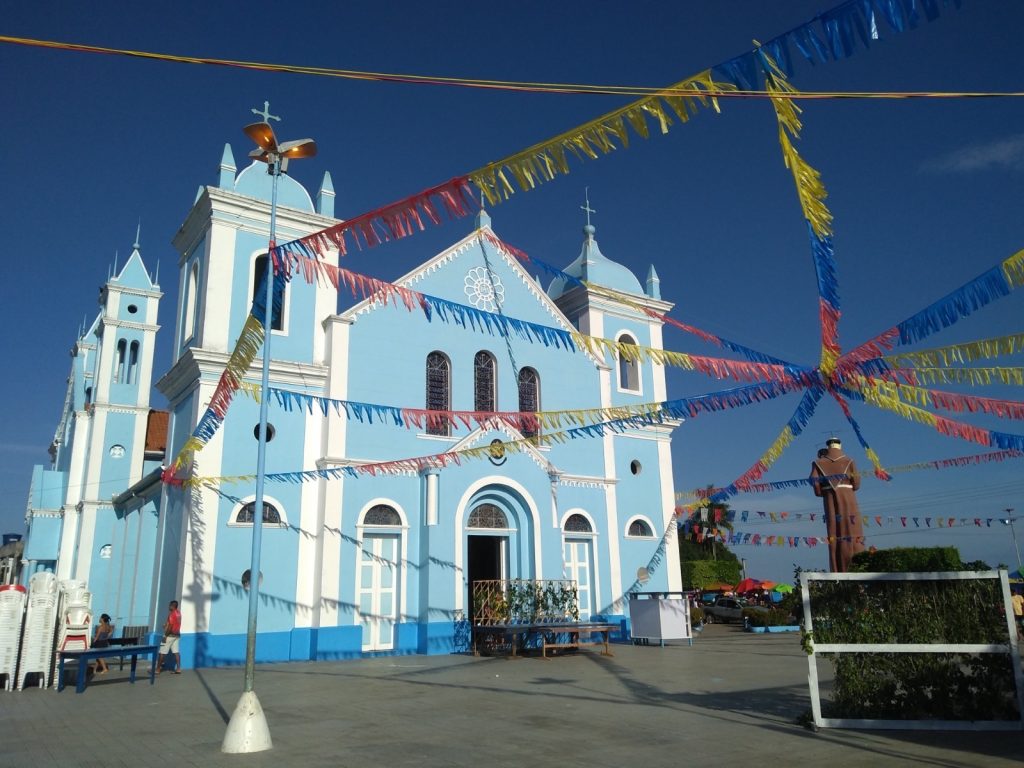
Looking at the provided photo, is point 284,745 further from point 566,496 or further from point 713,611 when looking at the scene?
point 713,611

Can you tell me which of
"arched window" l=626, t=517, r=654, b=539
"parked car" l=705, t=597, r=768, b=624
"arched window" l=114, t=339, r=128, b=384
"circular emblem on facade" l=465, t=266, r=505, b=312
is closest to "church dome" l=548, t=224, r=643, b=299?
"circular emblem on facade" l=465, t=266, r=505, b=312

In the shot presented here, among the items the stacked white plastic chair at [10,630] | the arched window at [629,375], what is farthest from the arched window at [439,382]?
the stacked white plastic chair at [10,630]

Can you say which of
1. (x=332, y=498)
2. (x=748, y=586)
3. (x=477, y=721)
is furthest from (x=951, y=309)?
(x=748, y=586)

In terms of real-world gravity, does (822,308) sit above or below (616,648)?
above

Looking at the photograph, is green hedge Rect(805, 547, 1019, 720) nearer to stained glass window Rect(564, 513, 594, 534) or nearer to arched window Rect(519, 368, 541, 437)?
stained glass window Rect(564, 513, 594, 534)

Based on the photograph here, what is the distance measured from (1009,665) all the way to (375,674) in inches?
401

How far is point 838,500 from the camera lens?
1064cm

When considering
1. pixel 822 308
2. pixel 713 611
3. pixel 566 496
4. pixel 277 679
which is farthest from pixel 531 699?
pixel 713 611

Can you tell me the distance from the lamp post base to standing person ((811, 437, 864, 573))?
7.21 metres

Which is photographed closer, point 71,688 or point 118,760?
point 118,760

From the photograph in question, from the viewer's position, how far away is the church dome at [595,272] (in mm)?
24000

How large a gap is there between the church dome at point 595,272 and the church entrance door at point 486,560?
8.12 m

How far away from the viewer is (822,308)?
10500 millimetres

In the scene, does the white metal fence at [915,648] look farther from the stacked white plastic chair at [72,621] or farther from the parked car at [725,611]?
the parked car at [725,611]
